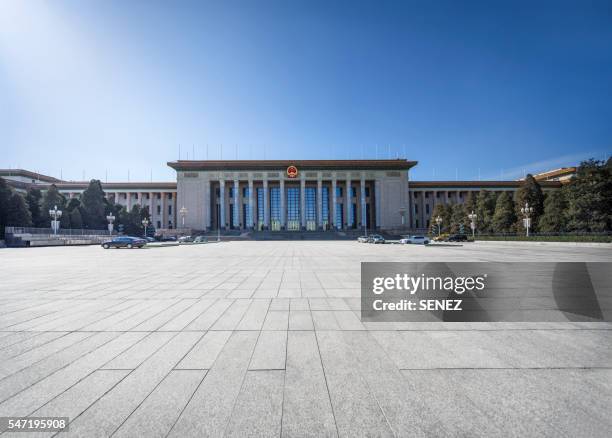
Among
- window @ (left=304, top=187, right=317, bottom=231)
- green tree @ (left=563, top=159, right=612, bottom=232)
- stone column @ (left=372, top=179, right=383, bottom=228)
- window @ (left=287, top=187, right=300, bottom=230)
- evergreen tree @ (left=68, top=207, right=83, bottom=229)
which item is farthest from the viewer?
window @ (left=304, top=187, right=317, bottom=231)

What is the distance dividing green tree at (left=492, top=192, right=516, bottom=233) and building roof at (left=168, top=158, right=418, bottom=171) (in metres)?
32.5

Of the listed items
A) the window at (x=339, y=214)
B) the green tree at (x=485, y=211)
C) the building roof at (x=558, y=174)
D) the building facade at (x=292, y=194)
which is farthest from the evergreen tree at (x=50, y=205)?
the building roof at (x=558, y=174)

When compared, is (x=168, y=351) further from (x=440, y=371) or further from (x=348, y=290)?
(x=348, y=290)

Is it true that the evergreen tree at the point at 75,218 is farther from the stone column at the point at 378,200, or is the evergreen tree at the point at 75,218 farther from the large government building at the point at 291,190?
the stone column at the point at 378,200

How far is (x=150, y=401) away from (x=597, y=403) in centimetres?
426

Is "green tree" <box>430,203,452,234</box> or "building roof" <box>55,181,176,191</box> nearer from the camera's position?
"green tree" <box>430,203,452,234</box>

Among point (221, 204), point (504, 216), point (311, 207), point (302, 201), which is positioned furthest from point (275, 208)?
point (504, 216)

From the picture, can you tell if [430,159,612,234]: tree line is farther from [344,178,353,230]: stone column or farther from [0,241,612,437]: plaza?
[0,241,612,437]: plaza

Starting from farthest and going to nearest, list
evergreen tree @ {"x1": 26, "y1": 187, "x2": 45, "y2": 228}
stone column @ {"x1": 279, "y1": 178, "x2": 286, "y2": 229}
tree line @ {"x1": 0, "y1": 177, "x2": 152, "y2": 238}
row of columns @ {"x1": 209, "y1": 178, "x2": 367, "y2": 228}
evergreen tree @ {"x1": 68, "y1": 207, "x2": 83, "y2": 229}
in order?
row of columns @ {"x1": 209, "y1": 178, "x2": 367, "y2": 228}, stone column @ {"x1": 279, "y1": 178, "x2": 286, "y2": 229}, evergreen tree @ {"x1": 68, "y1": 207, "x2": 83, "y2": 229}, evergreen tree @ {"x1": 26, "y1": 187, "x2": 45, "y2": 228}, tree line @ {"x1": 0, "y1": 177, "x2": 152, "y2": 238}

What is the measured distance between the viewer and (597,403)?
275 cm

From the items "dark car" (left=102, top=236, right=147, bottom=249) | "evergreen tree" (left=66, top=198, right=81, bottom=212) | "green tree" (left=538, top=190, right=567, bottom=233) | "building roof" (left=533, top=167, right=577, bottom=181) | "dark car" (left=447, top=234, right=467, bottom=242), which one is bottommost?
"dark car" (left=447, top=234, right=467, bottom=242)

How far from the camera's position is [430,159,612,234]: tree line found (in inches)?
1416

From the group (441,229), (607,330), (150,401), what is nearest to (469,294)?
(607,330)

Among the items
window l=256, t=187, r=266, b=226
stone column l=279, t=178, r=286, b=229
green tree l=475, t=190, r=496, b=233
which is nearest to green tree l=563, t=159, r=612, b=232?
green tree l=475, t=190, r=496, b=233
